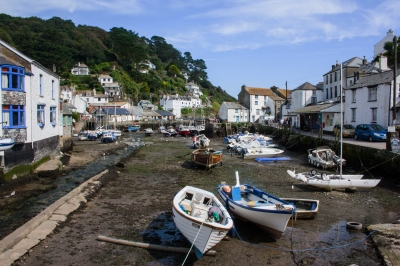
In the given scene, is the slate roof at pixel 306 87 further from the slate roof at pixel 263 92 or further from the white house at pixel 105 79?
the white house at pixel 105 79

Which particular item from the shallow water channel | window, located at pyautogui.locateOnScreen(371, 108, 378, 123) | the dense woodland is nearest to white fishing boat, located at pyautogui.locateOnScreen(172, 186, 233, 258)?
the shallow water channel

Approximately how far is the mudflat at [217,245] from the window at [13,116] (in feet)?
19.4

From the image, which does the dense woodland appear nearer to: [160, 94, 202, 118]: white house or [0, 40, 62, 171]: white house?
[160, 94, 202, 118]: white house

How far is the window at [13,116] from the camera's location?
17297 mm

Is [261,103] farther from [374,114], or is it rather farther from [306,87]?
[374,114]

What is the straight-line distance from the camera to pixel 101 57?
120m

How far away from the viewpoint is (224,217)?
30.8ft

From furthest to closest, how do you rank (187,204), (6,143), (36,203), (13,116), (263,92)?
(263,92) → (13,116) → (6,143) → (36,203) → (187,204)

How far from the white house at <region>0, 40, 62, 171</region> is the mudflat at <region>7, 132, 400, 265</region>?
16.9ft

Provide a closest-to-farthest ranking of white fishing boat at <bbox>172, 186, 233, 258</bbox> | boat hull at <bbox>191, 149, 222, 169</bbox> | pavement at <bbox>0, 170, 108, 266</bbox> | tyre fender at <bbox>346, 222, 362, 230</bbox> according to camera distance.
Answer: white fishing boat at <bbox>172, 186, 233, 258</bbox>
pavement at <bbox>0, 170, 108, 266</bbox>
tyre fender at <bbox>346, 222, 362, 230</bbox>
boat hull at <bbox>191, 149, 222, 169</bbox>

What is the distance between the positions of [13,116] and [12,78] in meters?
2.17

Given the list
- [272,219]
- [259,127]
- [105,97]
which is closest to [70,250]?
[272,219]

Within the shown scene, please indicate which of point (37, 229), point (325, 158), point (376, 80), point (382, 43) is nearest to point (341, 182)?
point (325, 158)

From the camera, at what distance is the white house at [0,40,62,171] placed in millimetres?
17219
